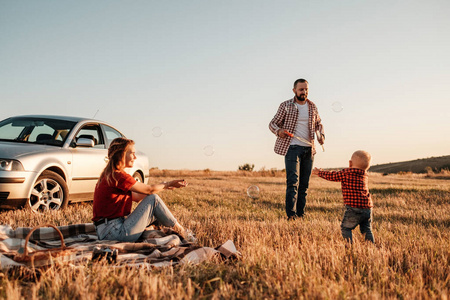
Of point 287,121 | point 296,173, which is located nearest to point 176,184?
point 296,173

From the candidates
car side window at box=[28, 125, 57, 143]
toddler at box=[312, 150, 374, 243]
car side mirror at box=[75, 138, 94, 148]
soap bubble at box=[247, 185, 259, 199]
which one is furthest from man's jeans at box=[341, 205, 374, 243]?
soap bubble at box=[247, 185, 259, 199]

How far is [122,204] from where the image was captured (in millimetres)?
4344

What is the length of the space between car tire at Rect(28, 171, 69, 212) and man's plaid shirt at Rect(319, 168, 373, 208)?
4763 millimetres

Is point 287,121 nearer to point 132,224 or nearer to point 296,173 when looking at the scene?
point 296,173

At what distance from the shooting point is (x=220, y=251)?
3500 mm

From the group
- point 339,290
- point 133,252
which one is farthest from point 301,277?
point 133,252

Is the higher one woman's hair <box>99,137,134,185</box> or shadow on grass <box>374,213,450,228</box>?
woman's hair <box>99,137,134,185</box>

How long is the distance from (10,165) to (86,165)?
1.69 meters

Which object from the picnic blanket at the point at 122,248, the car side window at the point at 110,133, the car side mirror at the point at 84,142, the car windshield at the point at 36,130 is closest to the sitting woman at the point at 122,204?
the picnic blanket at the point at 122,248

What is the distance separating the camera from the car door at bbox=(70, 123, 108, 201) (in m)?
7.04

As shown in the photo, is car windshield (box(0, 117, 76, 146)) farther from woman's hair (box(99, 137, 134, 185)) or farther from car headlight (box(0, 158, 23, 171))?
woman's hair (box(99, 137, 134, 185))

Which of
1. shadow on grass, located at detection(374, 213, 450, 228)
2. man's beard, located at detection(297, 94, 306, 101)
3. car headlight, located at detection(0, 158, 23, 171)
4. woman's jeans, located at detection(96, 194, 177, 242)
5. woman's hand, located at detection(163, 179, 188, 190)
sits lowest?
shadow on grass, located at detection(374, 213, 450, 228)

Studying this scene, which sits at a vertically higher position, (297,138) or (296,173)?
(297,138)

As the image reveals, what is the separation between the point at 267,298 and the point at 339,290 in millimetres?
528
